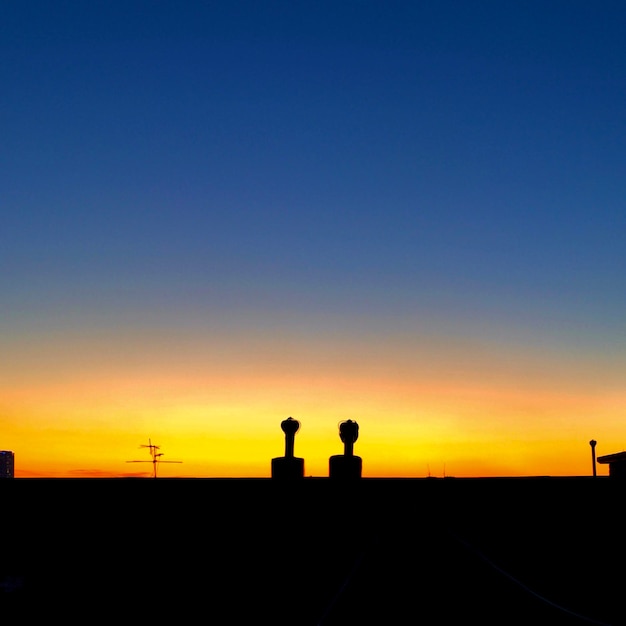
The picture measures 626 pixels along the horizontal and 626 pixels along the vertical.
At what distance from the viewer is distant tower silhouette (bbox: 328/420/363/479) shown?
1323 inches

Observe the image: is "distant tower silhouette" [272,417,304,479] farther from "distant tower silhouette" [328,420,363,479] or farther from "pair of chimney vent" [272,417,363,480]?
"distant tower silhouette" [328,420,363,479]

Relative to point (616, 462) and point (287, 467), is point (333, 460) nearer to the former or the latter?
point (287, 467)

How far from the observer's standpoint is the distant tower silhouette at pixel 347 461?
33.6m
